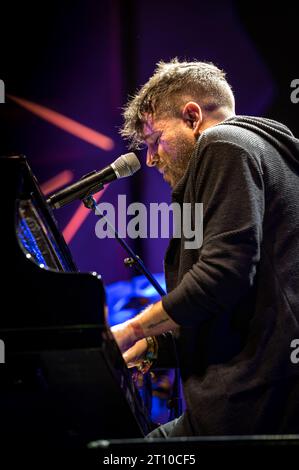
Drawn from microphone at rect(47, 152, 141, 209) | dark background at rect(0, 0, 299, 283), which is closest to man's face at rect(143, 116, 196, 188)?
microphone at rect(47, 152, 141, 209)

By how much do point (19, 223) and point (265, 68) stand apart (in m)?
3.11

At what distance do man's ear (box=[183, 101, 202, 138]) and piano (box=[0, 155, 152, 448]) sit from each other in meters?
0.77

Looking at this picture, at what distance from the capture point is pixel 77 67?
184 inches

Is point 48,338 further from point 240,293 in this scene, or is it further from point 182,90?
point 182,90

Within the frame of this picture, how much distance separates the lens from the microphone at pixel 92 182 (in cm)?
219

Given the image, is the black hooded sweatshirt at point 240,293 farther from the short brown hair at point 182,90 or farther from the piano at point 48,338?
the short brown hair at point 182,90

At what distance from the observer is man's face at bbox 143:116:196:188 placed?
2.24m

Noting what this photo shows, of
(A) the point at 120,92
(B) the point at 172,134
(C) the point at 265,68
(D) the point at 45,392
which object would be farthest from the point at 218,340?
(A) the point at 120,92

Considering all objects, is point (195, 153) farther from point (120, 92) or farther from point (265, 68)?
point (120, 92)

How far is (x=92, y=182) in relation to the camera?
2281 mm

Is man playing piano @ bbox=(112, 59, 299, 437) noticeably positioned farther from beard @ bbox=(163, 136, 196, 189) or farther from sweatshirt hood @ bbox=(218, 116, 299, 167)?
beard @ bbox=(163, 136, 196, 189)

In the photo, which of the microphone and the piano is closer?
the piano

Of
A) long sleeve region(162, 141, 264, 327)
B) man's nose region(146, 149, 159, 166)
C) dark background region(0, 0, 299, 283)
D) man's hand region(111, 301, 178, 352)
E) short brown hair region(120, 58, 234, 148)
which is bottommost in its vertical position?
man's hand region(111, 301, 178, 352)

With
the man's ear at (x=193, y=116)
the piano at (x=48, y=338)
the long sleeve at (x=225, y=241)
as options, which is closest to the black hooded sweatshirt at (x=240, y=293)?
the long sleeve at (x=225, y=241)
